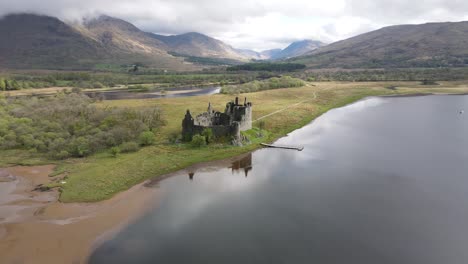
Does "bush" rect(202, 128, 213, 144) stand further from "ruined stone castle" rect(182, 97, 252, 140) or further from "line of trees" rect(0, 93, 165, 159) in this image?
"line of trees" rect(0, 93, 165, 159)

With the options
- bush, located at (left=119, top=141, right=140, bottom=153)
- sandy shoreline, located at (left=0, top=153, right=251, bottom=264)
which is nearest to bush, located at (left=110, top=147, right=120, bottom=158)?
bush, located at (left=119, top=141, right=140, bottom=153)

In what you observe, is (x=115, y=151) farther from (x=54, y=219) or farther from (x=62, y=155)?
(x=54, y=219)

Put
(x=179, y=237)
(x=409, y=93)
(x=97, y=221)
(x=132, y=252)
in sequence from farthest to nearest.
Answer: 1. (x=409, y=93)
2. (x=97, y=221)
3. (x=179, y=237)
4. (x=132, y=252)

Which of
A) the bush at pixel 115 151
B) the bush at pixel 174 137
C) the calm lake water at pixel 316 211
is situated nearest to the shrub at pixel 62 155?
the bush at pixel 115 151

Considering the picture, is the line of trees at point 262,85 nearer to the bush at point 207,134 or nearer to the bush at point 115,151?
the bush at point 207,134

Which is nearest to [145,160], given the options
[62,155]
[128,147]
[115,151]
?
[115,151]

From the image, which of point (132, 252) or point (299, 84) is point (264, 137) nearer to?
point (132, 252)

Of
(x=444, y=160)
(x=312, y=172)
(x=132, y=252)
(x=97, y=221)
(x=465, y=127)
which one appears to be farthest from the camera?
(x=465, y=127)

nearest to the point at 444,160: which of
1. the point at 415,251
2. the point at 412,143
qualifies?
the point at 412,143
